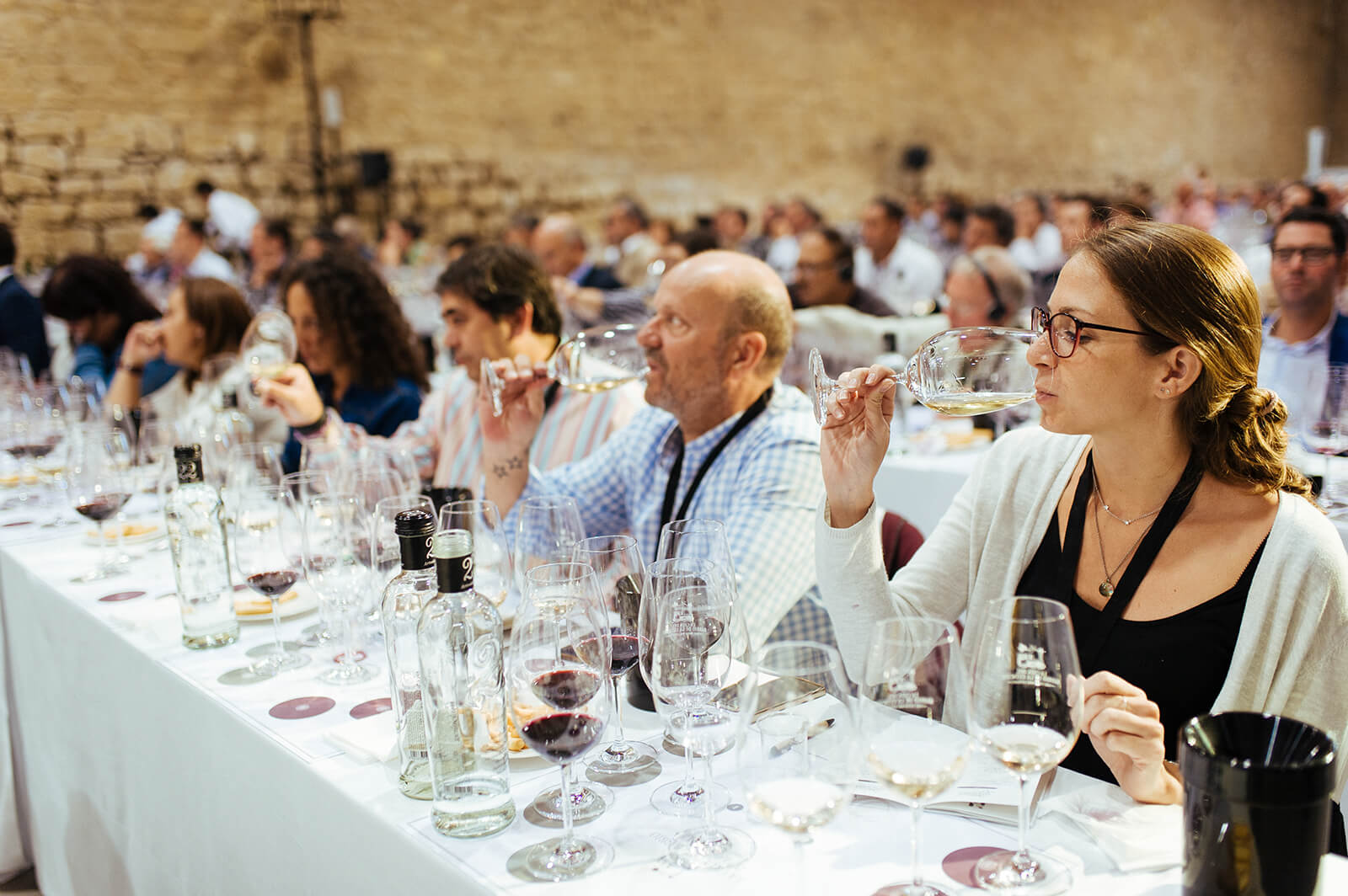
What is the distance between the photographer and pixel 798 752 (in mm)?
888

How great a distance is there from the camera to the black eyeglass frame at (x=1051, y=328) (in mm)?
1413

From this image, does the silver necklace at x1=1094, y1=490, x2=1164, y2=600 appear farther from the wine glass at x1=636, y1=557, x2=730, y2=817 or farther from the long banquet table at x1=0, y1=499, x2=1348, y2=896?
the wine glass at x1=636, y1=557, x2=730, y2=817

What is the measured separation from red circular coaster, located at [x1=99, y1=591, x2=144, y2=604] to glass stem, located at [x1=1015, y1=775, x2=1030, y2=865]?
5.61 feet

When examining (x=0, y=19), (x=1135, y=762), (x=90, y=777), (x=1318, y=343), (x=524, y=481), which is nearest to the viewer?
(x=1135, y=762)

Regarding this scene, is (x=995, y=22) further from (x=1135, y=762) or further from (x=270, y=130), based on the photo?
(x=1135, y=762)

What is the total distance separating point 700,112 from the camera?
39.1ft

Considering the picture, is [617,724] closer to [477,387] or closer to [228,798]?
[228,798]

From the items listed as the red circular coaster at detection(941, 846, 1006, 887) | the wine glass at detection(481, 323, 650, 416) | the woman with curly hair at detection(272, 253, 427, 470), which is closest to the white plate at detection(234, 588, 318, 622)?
the wine glass at detection(481, 323, 650, 416)

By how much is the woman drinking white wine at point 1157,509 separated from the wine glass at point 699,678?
0.47m

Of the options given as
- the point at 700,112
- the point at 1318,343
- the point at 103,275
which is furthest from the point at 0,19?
the point at 1318,343

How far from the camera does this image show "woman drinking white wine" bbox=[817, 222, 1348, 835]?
4.53 ft

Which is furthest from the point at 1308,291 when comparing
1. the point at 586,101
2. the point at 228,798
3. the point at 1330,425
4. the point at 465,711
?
the point at 586,101

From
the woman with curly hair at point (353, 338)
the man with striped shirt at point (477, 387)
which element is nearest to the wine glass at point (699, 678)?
the man with striped shirt at point (477, 387)

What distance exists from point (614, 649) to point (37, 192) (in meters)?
8.55
